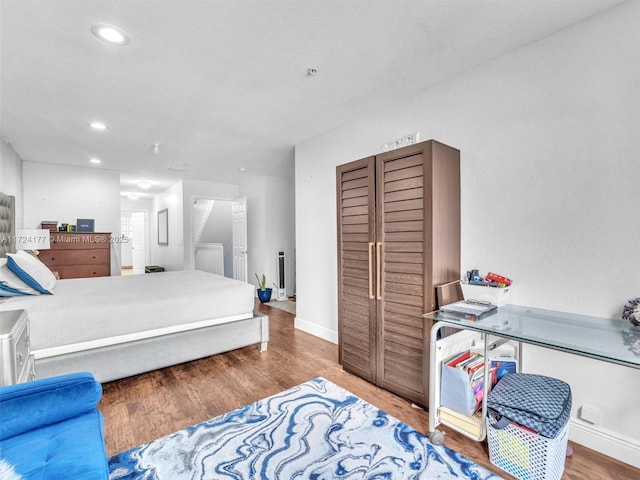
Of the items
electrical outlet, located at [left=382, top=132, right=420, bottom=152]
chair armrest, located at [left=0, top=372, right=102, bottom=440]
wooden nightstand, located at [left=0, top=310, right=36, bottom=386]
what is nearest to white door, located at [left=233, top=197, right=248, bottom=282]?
electrical outlet, located at [left=382, top=132, right=420, bottom=152]

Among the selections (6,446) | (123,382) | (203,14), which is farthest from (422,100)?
(123,382)

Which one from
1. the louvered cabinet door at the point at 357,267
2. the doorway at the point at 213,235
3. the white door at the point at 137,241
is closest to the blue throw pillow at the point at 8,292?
the louvered cabinet door at the point at 357,267

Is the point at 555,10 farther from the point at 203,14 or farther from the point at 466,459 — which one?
the point at 466,459

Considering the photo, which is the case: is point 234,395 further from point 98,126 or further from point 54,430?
point 98,126

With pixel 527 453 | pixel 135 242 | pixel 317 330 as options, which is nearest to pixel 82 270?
pixel 317 330

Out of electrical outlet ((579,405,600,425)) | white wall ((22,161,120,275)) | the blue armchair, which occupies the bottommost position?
electrical outlet ((579,405,600,425))

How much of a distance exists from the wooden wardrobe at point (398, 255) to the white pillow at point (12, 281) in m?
2.66

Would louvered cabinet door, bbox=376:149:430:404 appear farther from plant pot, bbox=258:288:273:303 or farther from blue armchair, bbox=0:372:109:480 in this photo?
plant pot, bbox=258:288:273:303

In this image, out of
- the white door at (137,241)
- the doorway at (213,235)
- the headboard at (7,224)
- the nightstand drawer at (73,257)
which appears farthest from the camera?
the white door at (137,241)

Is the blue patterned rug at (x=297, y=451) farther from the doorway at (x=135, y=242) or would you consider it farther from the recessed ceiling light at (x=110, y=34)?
the doorway at (x=135, y=242)

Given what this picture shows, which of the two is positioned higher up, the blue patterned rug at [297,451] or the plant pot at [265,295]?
the plant pot at [265,295]

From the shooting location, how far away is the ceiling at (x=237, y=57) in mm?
1655

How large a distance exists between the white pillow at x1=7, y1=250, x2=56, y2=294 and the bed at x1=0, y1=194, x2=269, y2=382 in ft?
0.33

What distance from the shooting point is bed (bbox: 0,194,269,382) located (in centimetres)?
220
